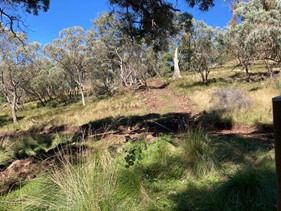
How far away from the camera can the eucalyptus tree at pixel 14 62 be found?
2848 centimetres

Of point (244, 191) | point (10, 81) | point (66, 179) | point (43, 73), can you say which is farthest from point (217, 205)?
point (43, 73)

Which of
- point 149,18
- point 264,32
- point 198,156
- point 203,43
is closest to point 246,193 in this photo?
point 198,156

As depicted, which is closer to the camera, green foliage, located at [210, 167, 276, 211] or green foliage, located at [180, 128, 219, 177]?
green foliage, located at [210, 167, 276, 211]

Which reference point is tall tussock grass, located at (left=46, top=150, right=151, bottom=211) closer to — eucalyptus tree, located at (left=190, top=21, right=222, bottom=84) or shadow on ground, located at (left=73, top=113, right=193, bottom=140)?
shadow on ground, located at (left=73, top=113, right=193, bottom=140)

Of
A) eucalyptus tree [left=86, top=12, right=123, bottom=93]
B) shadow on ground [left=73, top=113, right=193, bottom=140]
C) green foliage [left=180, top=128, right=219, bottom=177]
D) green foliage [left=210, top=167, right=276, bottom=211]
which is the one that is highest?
eucalyptus tree [left=86, top=12, right=123, bottom=93]

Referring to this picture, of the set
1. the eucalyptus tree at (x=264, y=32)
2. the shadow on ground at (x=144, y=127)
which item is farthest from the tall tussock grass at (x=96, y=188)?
the eucalyptus tree at (x=264, y=32)

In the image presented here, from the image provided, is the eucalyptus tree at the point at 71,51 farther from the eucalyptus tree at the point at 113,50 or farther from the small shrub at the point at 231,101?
the small shrub at the point at 231,101

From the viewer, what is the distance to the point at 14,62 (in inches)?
1189

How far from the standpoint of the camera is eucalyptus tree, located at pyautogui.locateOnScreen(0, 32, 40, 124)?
28.5 meters

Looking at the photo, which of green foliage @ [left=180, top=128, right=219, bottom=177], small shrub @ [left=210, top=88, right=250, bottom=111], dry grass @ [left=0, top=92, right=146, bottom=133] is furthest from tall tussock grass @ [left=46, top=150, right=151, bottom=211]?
dry grass @ [left=0, top=92, right=146, bottom=133]

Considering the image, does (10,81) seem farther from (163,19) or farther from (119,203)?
(119,203)

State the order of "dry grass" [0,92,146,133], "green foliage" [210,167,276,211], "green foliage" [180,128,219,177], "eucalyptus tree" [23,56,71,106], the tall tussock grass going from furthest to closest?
"eucalyptus tree" [23,56,71,106] < "dry grass" [0,92,146,133] < "green foliage" [180,128,219,177] < "green foliage" [210,167,276,211] < the tall tussock grass

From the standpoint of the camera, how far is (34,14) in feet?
26.4

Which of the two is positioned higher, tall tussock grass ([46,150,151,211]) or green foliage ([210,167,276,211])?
tall tussock grass ([46,150,151,211])
